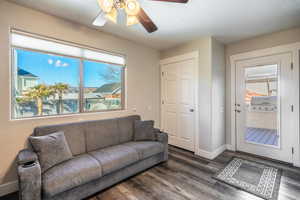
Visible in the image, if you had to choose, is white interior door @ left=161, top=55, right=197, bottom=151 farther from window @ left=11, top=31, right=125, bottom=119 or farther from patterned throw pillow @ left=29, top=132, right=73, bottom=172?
patterned throw pillow @ left=29, top=132, right=73, bottom=172

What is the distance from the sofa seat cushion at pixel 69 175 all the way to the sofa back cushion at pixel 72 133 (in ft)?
0.91

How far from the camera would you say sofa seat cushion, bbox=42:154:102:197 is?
4.91 ft

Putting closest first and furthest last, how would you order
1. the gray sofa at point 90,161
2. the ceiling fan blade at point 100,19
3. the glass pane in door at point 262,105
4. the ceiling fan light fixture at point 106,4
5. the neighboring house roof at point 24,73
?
the ceiling fan light fixture at point 106,4
the gray sofa at point 90,161
the ceiling fan blade at point 100,19
the neighboring house roof at point 24,73
the glass pane in door at point 262,105

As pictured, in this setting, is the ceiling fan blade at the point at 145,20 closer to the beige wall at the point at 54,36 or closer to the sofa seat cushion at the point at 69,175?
the beige wall at the point at 54,36

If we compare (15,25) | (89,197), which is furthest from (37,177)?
(15,25)

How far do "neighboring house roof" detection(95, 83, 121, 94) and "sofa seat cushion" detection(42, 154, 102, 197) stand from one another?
143 centimetres

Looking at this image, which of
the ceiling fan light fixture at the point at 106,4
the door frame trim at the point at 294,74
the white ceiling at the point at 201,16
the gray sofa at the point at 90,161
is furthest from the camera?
the door frame trim at the point at 294,74

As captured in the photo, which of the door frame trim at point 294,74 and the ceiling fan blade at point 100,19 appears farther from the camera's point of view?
the door frame trim at point 294,74

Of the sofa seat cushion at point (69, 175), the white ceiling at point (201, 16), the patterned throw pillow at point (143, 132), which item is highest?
the white ceiling at point (201, 16)

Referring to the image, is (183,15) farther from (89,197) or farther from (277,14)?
→ (89,197)

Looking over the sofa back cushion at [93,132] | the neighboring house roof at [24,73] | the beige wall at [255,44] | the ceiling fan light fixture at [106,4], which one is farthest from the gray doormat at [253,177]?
the neighboring house roof at [24,73]

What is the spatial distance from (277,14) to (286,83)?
1.29 m

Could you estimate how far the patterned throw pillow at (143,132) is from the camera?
2766 millimetres

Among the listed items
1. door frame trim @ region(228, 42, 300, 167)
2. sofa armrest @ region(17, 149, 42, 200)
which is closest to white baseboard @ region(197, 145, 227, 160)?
door frame trim @ region(228, 42, 300, 167)
